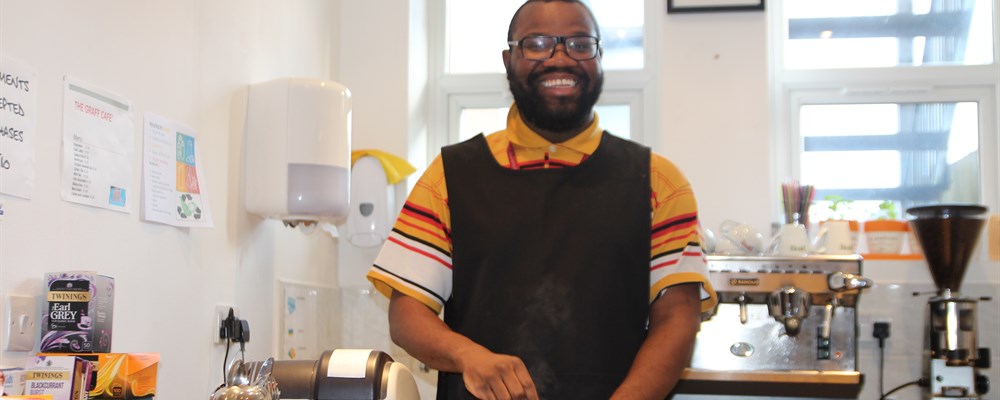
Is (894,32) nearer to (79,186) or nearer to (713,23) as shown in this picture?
(713,23)

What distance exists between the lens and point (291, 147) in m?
2.69

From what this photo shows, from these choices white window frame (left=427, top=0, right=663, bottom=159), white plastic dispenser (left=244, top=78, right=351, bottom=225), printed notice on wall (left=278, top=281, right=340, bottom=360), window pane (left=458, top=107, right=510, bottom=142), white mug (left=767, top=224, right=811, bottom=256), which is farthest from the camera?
window pane (left=458, top=107, right=510, bottom=142)

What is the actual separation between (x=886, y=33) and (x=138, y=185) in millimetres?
2908

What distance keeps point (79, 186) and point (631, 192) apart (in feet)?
3.21

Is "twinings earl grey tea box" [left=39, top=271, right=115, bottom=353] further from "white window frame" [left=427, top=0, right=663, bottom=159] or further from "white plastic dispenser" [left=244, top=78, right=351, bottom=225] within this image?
"white window frame" [left=427, top=0, right=663, bottom=159]

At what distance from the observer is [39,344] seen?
67.5 inches

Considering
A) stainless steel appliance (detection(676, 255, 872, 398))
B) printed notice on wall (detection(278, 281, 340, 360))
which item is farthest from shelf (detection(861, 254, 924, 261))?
printed notice on wall (detection(278, 281, 340, 360))

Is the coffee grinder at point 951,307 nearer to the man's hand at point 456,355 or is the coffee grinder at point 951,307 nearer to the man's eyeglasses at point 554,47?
the man's eyeglasses at point 554,47

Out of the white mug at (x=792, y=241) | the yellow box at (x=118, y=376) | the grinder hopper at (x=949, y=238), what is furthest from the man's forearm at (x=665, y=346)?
the grinder hopper at (x=949, y=238)

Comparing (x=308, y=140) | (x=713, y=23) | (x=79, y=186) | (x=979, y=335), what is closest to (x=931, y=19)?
(x=713, y=23)

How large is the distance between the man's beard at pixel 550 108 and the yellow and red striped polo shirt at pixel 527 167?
35mm

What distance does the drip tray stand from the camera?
3119 mm

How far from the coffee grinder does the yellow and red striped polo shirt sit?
6.17ft

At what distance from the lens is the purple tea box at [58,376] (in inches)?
60.4
